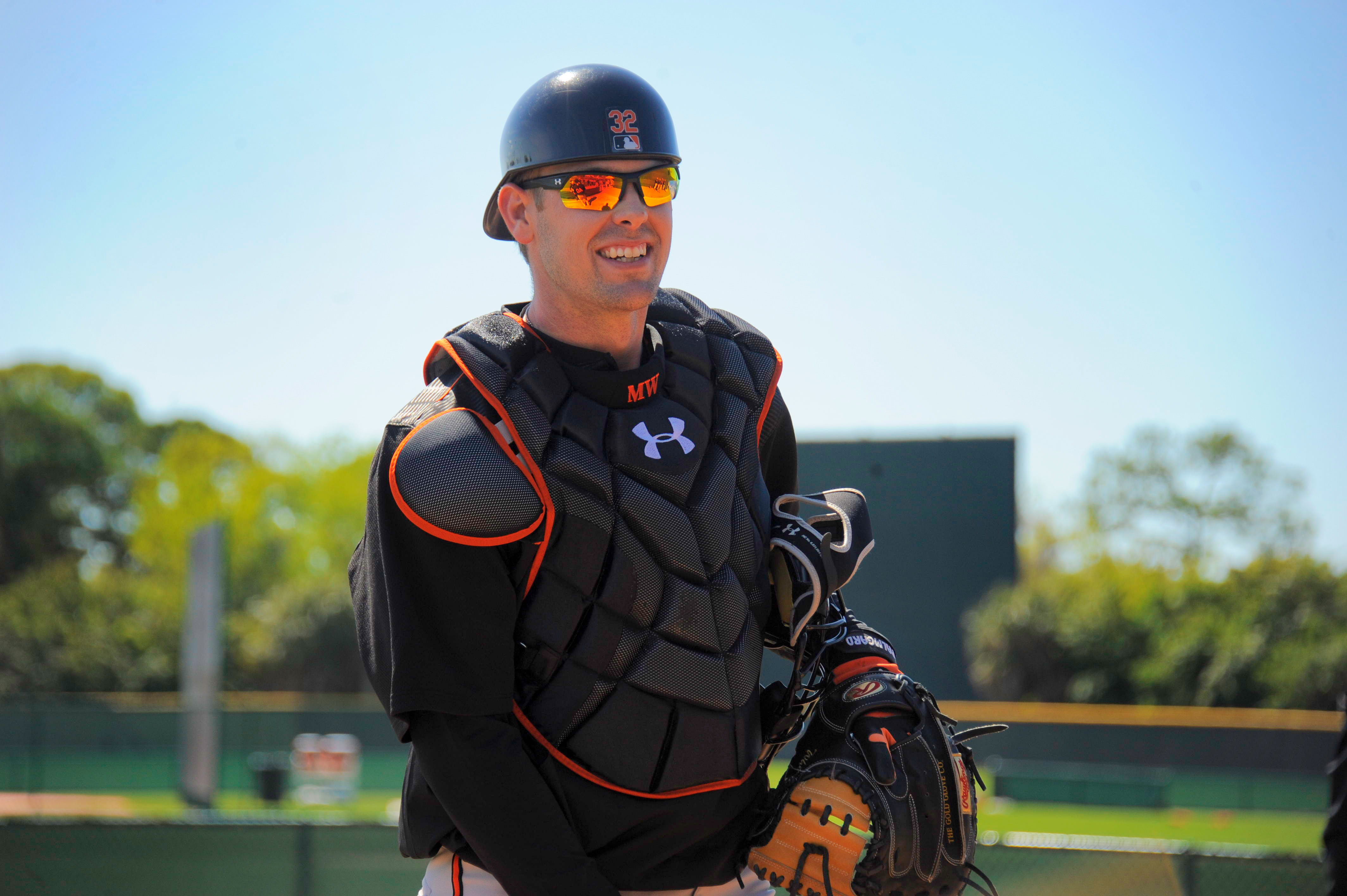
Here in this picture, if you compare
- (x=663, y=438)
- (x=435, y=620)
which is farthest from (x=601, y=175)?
(x=435, y=620)

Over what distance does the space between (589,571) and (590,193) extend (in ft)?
2.43

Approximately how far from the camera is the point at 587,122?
2.34m

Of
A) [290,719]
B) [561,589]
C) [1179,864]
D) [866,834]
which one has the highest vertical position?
[561,589]

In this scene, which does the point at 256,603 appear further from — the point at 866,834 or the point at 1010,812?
the point at 866,834

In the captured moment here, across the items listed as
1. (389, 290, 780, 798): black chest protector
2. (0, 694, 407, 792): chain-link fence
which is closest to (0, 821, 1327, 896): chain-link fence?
(389, 290, 780, 798): black chest protector

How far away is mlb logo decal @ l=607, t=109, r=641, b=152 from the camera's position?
2330mm

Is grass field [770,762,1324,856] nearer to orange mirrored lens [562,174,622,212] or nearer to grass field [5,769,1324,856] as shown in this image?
grass field [5,769,1324,856]

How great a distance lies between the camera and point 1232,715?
1895 centimetres

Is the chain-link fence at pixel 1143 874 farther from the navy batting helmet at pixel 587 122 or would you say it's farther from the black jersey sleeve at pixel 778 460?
the navy batting helmet at pixel 587 122

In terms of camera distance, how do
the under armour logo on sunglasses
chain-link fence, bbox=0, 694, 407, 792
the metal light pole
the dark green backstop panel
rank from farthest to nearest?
chain-link fence, bbox=0, 694, 407, 792, the metal light pole, the dark green backstop panel, the under armour logo on sunglasses

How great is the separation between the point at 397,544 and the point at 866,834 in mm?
1030

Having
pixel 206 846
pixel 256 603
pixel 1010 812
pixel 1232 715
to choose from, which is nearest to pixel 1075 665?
pixel 1232 715

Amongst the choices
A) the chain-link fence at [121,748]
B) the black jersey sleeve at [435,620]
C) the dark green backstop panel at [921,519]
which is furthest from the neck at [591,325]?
the chain-link fence at [121,748]

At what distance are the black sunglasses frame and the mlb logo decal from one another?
0.05 m
